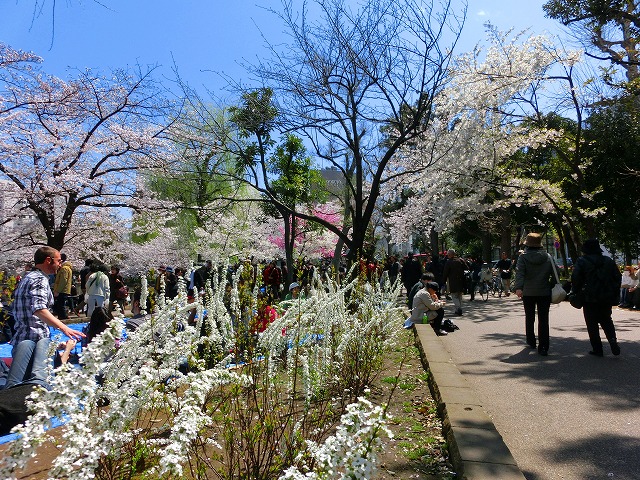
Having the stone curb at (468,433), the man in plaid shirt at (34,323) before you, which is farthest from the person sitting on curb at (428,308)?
the man in plaid shirt at (34,323)

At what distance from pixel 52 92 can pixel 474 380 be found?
46.6 ft

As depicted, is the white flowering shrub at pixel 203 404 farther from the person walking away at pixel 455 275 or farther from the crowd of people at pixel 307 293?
the person walking away at pixel 455 275

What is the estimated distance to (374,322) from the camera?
16.8ft

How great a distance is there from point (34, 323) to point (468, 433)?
3.95 metres

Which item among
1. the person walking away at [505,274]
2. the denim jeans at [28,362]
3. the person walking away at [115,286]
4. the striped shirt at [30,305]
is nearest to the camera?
the denim jeans at [28,362]

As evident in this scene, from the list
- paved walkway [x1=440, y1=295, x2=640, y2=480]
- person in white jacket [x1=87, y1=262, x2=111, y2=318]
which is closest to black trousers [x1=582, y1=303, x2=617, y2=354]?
paved walkway [x1=440, y1=295, x2=640, y2=480]

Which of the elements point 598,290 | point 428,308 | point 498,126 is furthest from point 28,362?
point 498,126

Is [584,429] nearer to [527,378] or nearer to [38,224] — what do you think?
[527,378]

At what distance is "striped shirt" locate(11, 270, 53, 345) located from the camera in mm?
4520

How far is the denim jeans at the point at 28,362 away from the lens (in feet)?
13.9

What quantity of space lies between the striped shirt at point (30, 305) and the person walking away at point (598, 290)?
630 cm

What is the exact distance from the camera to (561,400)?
15.1ft

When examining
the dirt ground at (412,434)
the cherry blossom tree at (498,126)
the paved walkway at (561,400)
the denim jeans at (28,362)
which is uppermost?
the cherry blossom tree at (498,126)

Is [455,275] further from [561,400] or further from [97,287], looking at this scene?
[97,287]
